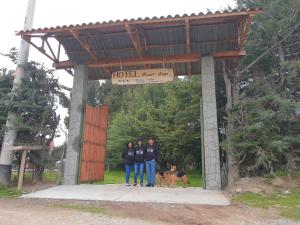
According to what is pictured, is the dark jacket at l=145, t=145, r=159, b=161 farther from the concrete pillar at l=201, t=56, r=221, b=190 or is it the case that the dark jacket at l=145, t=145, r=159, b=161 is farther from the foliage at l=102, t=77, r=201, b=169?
the foliage at l=102, t=77, r=201, b=169

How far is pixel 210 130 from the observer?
10.5m

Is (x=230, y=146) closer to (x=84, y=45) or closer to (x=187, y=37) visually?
(x=187, y=37)

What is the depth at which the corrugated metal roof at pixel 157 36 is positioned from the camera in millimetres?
9703

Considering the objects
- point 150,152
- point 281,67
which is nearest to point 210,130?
point 150,152

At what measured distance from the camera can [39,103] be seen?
36.8 feet

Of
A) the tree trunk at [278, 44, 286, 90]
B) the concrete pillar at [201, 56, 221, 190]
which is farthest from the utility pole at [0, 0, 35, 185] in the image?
the tree trunk at [278, 44, 286, 90]

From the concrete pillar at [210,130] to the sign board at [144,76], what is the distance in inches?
51.1

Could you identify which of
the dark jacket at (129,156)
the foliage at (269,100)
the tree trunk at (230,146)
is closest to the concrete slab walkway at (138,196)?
the tree trunk at (230,146)

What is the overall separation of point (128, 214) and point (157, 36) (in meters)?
6.83

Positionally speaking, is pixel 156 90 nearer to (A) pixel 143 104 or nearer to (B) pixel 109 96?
(A) pixel 143 104

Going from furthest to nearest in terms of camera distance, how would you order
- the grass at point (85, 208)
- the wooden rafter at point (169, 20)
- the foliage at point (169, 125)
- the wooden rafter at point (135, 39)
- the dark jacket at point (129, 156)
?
the foliage at point (169, 125) < the dark jacket at point (129, 156) < the wooden rafter at point (135, 39) < the wooden rafter at point (169, 20) < the grass at point (85, 208)

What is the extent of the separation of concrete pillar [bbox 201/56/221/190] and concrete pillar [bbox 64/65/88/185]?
446cm

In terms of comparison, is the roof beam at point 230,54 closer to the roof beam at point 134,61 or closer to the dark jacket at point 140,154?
the roof beam at point 134,61

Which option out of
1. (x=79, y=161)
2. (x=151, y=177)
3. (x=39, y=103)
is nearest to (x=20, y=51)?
(x=39, y=103)
